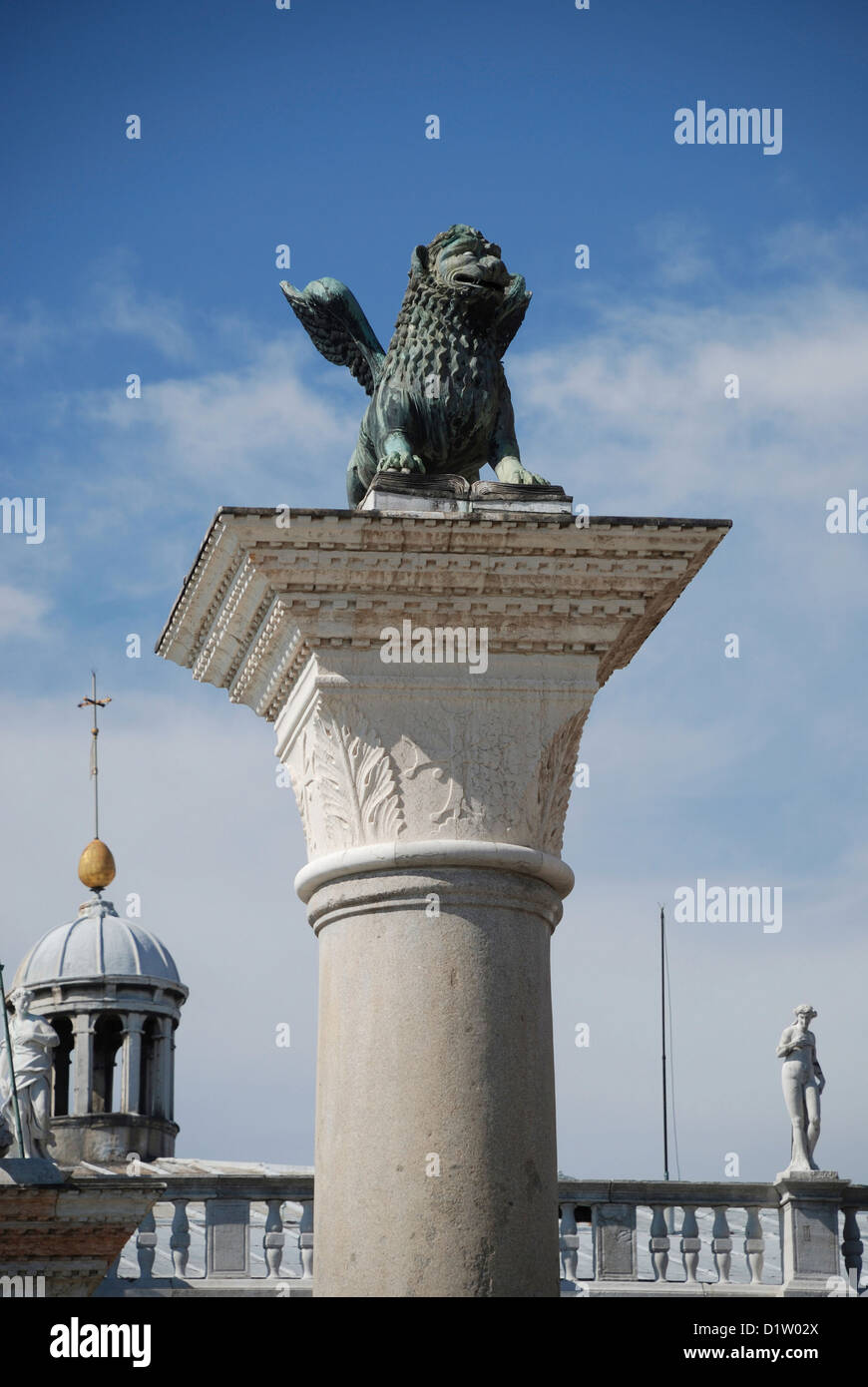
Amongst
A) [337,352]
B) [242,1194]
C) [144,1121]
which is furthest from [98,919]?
[337,352]

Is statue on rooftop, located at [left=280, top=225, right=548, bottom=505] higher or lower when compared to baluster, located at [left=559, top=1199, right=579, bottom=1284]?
higher

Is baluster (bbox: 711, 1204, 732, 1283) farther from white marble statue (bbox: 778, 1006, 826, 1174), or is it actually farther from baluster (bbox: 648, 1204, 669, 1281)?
white marble statue (bbox: 778, 1006, 826, 1174)

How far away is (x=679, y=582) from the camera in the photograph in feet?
26.5

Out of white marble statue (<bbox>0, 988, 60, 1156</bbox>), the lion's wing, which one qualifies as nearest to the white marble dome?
white marble statue (<bbox>0, 988, 60, 1156</bbox>)

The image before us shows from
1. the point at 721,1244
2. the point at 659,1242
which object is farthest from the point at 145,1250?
the point at 721,1244

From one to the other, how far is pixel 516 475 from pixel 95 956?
46.7m

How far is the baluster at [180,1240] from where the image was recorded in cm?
1877

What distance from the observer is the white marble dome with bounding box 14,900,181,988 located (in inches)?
2095

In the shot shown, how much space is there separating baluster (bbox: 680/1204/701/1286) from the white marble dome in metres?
34.2

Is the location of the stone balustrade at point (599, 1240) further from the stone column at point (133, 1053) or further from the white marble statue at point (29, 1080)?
the stone column at point (133, 1053)

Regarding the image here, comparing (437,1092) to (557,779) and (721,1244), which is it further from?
(721,1244)

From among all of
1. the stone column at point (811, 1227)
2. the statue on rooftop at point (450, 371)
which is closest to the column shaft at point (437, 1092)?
the statue on rooftop at point (450, 371)

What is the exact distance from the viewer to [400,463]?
8312 mm

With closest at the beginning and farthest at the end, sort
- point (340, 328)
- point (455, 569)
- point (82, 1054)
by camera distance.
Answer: point (455, 569) < point (340, 328) < point (82, 1054)
